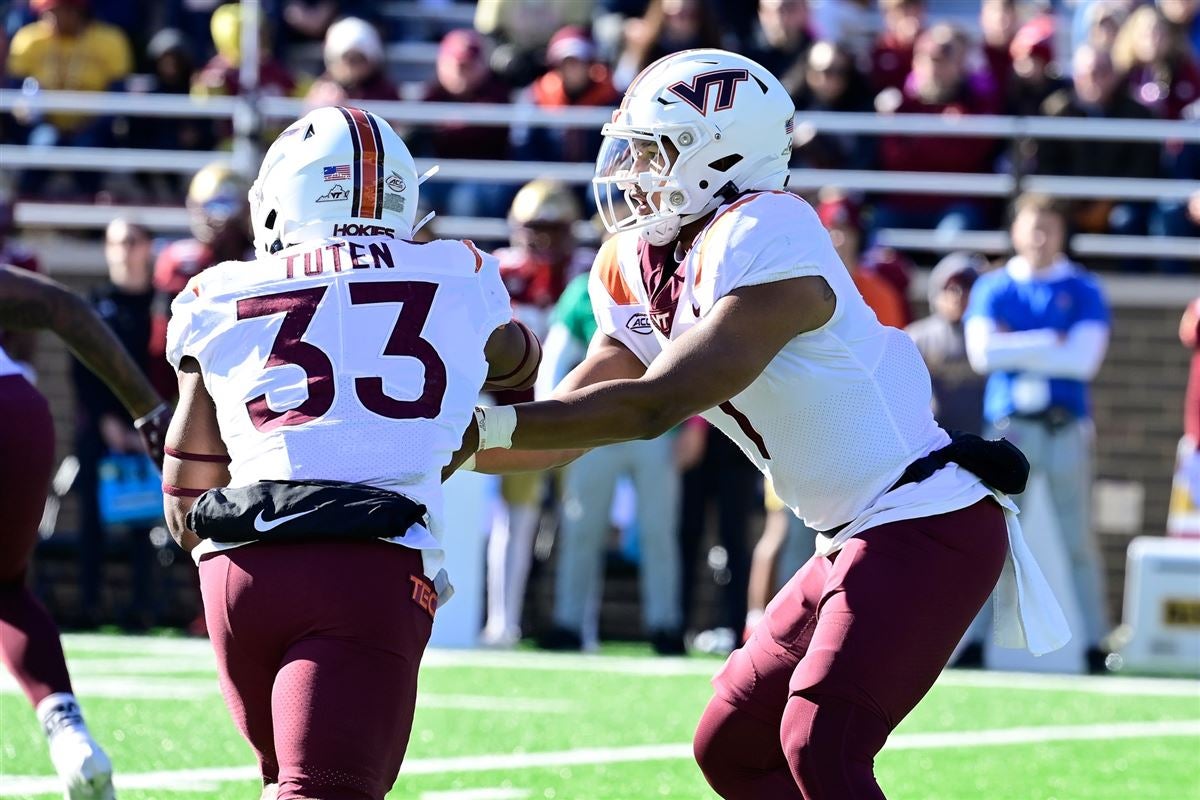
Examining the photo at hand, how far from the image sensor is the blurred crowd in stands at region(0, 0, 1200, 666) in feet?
31.2

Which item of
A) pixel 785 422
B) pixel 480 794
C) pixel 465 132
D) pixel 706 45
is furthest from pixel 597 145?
pixel 785 422

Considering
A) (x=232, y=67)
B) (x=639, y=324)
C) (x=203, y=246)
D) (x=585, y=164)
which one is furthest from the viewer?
(x=232, y=67)

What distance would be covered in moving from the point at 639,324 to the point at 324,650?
114 centimetres

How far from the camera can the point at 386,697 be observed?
3.35m

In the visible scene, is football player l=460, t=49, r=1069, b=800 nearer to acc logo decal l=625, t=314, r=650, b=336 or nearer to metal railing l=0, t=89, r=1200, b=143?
acc logo decal l=625, t=314, r=650, b=336

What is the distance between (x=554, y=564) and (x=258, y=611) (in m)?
7.47

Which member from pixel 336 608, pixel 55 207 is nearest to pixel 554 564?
pixel 55 207

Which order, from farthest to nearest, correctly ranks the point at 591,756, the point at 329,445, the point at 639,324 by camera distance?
the point at 591,756 < the point at 639,324 < the point at 329,445

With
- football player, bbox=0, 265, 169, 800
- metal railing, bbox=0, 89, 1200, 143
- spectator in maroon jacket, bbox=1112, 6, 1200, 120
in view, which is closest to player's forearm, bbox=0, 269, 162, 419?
football player, bbox=0, 265, 169, 800

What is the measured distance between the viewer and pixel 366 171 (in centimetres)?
371

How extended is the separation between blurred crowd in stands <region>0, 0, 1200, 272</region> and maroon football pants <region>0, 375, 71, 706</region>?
5913 mm

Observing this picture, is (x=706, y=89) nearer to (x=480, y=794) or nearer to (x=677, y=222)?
(x=677, y=222)

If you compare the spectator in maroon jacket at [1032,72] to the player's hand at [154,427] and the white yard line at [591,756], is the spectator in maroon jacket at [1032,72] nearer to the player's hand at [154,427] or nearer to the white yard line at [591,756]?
the white yard line at [591,756]

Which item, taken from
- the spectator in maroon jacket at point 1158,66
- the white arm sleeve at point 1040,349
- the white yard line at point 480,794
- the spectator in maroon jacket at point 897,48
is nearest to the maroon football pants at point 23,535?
the white yard line at point 480,794
